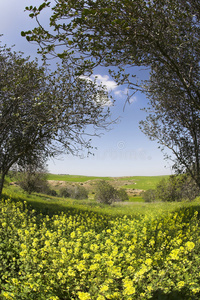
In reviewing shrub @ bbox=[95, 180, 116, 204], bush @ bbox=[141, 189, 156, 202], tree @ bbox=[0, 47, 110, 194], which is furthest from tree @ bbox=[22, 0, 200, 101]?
bush @ bbox=[141, 189, 156, 202]

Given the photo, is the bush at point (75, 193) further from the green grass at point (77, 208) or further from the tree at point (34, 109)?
the tree at point (34, 109)

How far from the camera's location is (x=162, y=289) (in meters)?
3.54

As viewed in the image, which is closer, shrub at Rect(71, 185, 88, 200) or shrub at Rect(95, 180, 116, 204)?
shrub at Rect(95, 180, 116, 204)

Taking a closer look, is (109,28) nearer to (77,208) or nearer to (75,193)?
(77,208)

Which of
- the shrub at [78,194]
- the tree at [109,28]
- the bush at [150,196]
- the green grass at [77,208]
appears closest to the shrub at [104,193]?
the shrub at [78,194]

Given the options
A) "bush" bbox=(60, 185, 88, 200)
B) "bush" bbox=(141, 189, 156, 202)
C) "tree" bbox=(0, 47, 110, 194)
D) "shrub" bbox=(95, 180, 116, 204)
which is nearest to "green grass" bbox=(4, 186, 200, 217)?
"tree" bbox=(0, 47, 110, 194)

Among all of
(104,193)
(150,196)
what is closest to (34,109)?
(104,193)

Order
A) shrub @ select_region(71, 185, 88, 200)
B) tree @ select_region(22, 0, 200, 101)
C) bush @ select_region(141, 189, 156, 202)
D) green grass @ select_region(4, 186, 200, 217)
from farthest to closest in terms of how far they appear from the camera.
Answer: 1. bush @ select_region(141, 189, 156, 202)
2. shrub @ select_region(71, 185, 88, 200)
3. green grass @ select_region(4, 186, 200, 217)
4. tree @ select_region(22, 0, 200, 101)

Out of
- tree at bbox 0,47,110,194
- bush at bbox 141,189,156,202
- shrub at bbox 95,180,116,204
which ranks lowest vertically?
bush at bbox 141,189,156,202

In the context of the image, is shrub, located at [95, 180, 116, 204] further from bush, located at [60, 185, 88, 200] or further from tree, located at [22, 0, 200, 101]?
tree, located at [22, 0, 200, 101]

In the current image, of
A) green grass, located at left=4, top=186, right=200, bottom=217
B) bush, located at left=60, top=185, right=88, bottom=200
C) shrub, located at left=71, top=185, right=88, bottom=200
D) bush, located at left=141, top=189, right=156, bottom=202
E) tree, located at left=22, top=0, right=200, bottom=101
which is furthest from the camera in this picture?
bush, located at left=141, top=189, right=156, bottom=202

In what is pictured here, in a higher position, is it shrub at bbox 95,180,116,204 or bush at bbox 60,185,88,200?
shrub at bbox 95,180,116,204

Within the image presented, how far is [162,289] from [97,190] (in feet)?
121

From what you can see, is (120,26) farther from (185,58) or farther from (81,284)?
(81,284)
